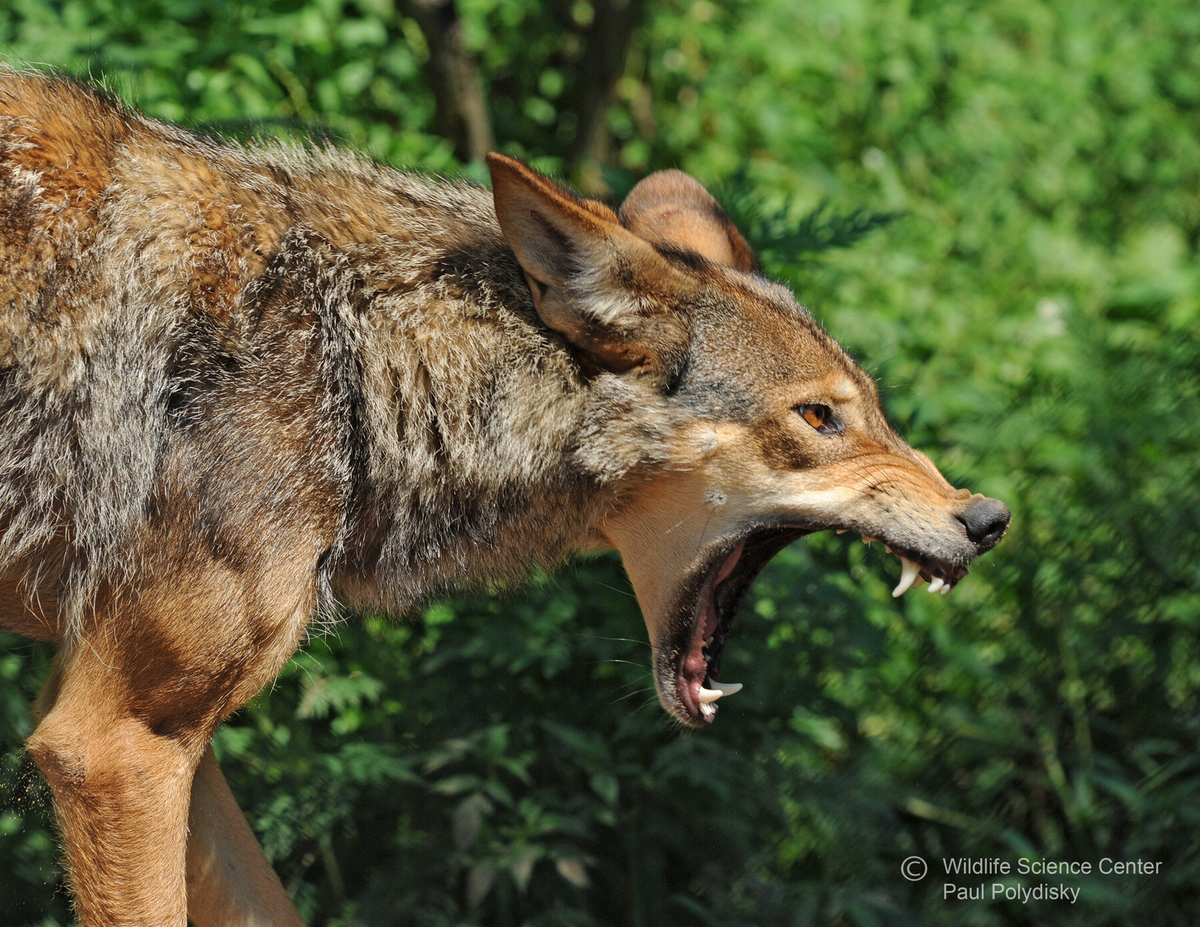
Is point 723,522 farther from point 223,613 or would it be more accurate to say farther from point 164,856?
point 164,856

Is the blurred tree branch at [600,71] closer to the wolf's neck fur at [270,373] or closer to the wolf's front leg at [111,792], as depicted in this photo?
the wolf's neck fur at [270,373]

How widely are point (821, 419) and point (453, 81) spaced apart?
3.60 metres

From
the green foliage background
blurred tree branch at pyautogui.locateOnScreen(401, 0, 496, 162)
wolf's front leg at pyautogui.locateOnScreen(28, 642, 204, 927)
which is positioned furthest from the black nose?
blurred tree branch at pyautogui.locateOnScreen(401, 0, 496, 162)

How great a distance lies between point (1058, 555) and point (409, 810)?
2.73m

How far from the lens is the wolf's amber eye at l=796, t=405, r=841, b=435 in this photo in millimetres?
3219

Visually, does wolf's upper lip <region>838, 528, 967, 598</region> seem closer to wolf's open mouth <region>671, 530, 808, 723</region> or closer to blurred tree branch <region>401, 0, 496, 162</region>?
wolf's open mouth <region>671, 530, 808, 723</region>

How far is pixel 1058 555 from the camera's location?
4.71 metres

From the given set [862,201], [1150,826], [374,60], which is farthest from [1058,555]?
[374,60]

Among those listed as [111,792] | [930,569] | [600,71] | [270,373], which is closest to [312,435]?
[270,373]

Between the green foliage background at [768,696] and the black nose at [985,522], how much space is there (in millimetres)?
803

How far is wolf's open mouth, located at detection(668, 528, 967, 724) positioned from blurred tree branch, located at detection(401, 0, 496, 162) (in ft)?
9.85

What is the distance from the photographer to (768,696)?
3957mm

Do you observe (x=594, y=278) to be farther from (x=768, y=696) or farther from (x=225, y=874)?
(x=225, y=874)

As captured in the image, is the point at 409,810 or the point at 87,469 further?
the point at 409,810
